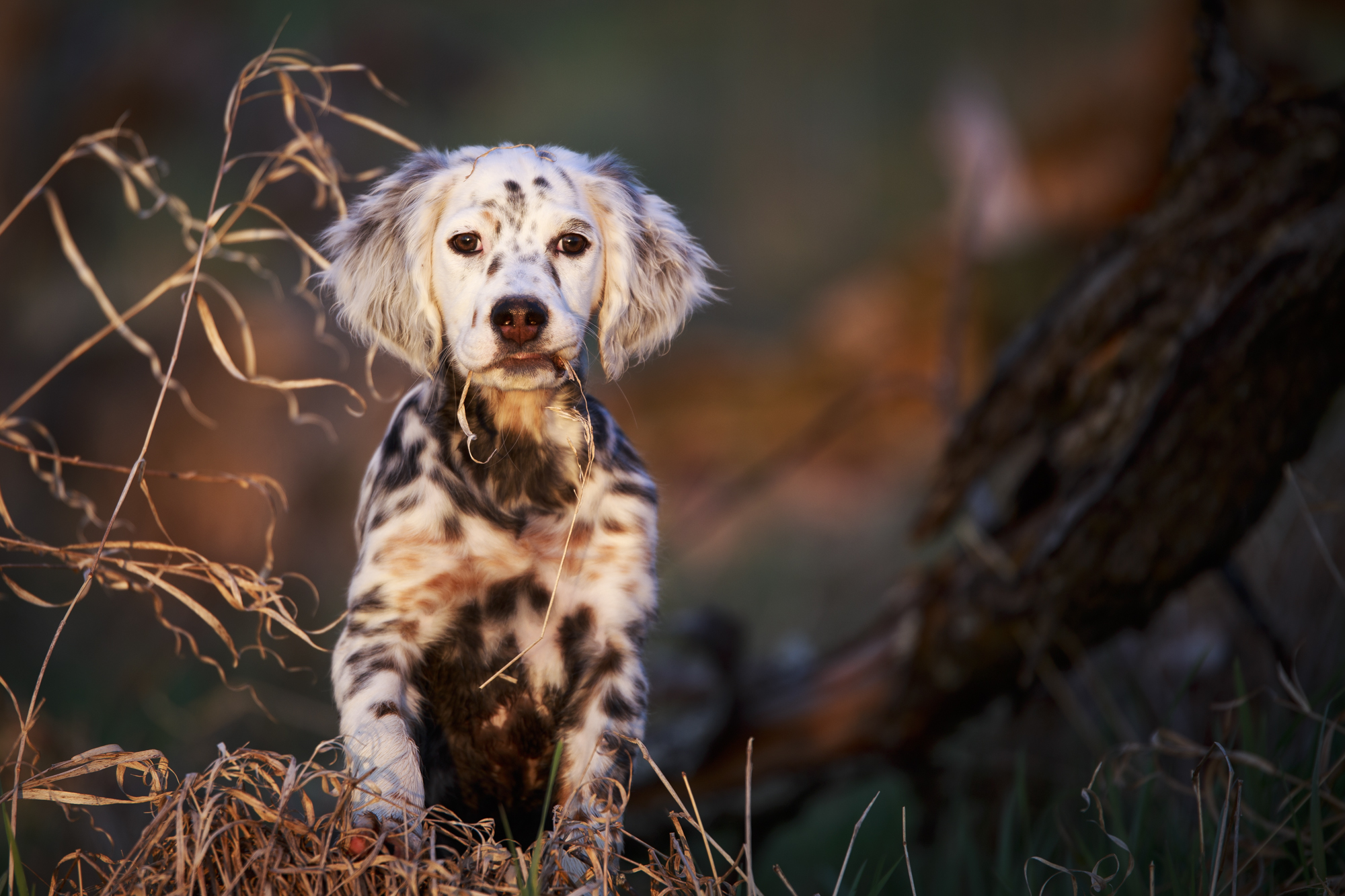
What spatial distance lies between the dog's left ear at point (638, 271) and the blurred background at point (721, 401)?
705mm

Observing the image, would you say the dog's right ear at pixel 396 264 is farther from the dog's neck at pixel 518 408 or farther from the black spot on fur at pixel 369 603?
the black spot on fur at pixel 369 603

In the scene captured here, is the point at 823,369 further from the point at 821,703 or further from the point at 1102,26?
the point at 821,703

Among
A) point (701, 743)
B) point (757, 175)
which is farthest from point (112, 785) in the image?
point (757, 175)

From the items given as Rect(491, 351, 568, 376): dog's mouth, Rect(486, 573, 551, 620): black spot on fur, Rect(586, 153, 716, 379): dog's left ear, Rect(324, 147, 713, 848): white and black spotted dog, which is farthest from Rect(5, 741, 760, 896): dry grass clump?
Rect(586, 153, 716, 379): dog's left ear

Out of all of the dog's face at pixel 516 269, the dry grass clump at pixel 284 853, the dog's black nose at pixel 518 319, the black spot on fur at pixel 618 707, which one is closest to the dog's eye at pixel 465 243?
the dog's face at pixel 516 269

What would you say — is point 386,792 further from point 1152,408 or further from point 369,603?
point 1152,408

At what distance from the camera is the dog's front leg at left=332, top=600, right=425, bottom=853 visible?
1.99 meters

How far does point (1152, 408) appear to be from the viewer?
317cm

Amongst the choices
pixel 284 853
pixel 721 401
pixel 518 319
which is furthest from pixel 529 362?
pixel 721 401

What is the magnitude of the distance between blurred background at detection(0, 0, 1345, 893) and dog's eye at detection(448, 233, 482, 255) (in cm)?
43

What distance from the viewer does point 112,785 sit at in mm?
5105

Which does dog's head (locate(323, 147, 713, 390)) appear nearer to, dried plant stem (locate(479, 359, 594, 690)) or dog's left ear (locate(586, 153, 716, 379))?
dog's left ear (locate(586, 153, 716, 379))

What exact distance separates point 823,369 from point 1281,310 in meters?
9.37

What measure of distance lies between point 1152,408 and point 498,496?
6.84 feet
